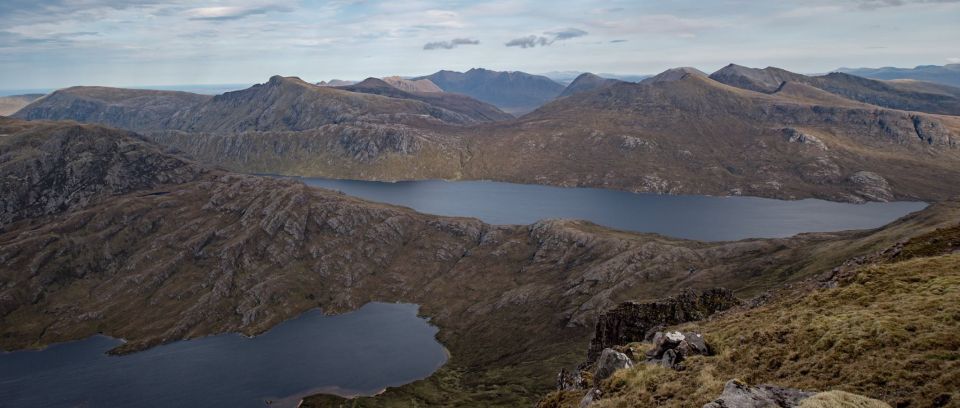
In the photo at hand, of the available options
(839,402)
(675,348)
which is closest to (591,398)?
(675,348)

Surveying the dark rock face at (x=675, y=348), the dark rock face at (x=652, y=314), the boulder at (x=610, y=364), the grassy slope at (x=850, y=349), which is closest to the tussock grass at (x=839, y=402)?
the grassy slope at (x=850, y=349)

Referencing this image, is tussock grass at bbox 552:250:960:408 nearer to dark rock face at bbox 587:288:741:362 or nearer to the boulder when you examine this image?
the boulder

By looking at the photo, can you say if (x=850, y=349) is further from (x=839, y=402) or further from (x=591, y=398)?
(x=591, y=398)

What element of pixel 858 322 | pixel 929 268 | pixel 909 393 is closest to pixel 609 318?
pixel 929 268

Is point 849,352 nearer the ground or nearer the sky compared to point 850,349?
nearer the ground

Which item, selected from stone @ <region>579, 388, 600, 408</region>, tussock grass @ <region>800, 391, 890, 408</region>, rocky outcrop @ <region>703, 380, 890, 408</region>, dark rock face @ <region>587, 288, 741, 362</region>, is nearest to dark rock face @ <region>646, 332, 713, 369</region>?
stone @ <region>579, 388, 600, 408</region>
